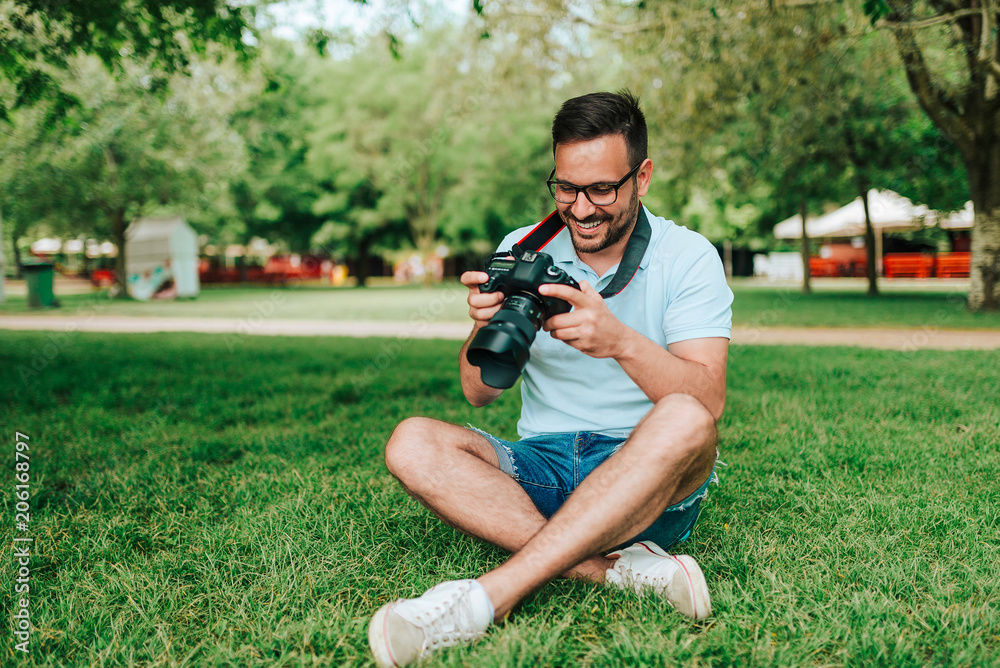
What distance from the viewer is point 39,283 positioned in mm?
15469

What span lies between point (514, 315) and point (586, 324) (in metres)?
0.20

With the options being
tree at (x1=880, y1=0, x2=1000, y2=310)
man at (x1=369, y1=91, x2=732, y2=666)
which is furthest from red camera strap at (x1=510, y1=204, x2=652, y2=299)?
tree at (x1=880, y1=0, x2=1000, y2=310)

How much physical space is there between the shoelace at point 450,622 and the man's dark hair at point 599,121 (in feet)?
4.57

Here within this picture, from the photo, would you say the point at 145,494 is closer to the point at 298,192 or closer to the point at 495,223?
the point at 298,192

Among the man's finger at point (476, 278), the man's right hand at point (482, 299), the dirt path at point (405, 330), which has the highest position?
the man's finger at point (476, 278)

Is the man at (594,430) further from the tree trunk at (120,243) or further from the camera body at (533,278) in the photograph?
the tree trunk at (120,243)

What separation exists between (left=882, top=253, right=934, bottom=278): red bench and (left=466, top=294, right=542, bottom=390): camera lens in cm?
2596

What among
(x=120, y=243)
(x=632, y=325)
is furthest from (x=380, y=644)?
(x=120, y=243)

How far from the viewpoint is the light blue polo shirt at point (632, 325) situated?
2055mm

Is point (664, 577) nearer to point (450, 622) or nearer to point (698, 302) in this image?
point (450, 622)

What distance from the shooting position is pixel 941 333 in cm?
816

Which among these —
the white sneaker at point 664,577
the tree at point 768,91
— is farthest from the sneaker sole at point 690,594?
the tree at point 768,91

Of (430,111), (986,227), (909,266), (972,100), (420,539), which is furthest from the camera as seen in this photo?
(909,266)

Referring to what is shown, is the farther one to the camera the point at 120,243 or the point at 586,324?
the point at 120,243
